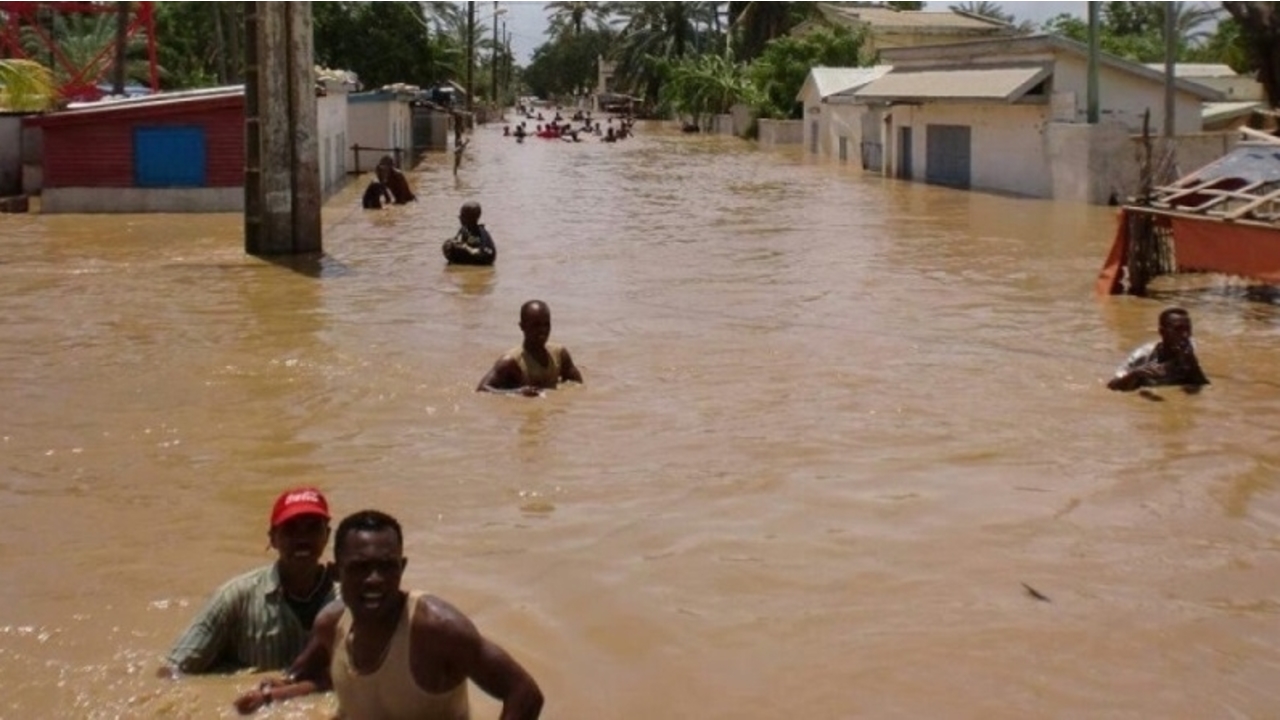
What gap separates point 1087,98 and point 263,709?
28.2 meters

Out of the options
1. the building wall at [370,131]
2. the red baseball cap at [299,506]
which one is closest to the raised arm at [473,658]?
the red baseball cap at [299,506]

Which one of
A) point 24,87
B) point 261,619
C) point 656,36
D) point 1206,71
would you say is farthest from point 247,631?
point 656,36

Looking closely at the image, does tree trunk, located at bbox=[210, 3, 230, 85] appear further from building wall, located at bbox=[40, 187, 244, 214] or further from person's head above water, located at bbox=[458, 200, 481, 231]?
person's head above water, located at bbox=[458, 200, 481, 231]

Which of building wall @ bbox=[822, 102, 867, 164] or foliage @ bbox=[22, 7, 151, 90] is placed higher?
foliage @ bbox=[22, 7, 151, 90]

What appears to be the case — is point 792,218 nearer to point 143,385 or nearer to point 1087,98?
point 1087,98

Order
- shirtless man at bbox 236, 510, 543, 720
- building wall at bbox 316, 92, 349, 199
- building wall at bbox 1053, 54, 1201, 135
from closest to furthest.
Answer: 1. shirtless man at bbox 236, 510, 543, 720
2. building wall at bbox 316, 92, 349, 199
3. building wall at bbox 1053, 54, 1201, 135

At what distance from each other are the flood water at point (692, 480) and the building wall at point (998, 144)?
46.4 feet

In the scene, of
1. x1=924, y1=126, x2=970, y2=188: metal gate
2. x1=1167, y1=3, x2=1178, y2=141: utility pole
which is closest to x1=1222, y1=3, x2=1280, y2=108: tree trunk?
x1=1167, y1=3, x2=1178, y2=141: utility pole

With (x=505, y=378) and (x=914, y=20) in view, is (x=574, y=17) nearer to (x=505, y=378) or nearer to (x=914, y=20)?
(x=914, y=20)

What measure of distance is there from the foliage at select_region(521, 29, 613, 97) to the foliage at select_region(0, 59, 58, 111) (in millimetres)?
107806

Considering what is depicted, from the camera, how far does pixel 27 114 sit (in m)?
28.8

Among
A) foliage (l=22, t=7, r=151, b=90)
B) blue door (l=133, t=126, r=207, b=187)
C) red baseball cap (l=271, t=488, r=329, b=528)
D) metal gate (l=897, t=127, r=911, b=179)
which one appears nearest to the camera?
red baseball cap (l=271, t=488, r=329, b=528)

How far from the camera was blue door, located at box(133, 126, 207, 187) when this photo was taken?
1019 inches

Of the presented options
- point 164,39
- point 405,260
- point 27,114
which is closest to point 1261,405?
point 405,260
